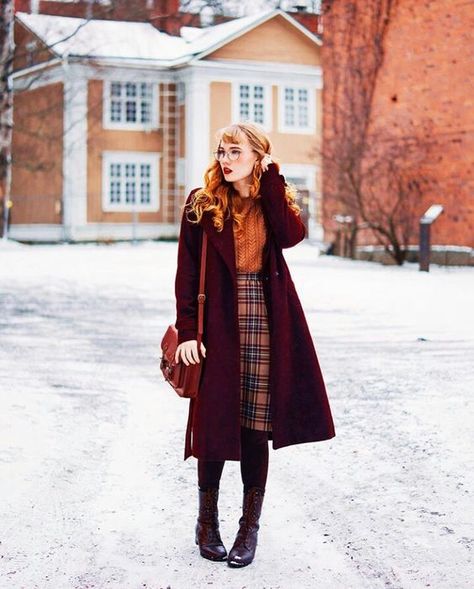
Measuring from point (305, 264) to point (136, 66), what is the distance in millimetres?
18149

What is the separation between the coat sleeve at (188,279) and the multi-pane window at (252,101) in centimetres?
3628

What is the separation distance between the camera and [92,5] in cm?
2203

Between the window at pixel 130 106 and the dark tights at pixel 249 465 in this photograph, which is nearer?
the dark tights at pixel 249 465

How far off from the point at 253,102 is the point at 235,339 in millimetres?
37106

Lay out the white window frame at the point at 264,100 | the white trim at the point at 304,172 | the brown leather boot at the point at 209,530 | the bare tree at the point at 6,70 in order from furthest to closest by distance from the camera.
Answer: the white trim at the point at 304,172
the white window frame at the point at 264,100
the bare tree at the point at 6,70
the brown leather boot at the point at 209,530

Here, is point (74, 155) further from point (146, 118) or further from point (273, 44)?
point (273, 44)

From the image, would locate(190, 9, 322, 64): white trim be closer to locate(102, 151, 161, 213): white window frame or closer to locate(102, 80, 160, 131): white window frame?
locate(102, 80, 160, 131): white window frame

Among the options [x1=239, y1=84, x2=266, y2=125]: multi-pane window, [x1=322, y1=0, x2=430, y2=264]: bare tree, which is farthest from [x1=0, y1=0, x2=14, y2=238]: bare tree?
[x1=239, y1=84, x2=266, y2=125]: multi-pane window

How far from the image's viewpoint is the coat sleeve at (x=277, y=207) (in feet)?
15.8

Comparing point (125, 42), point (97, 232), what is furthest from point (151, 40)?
point (97, 232)

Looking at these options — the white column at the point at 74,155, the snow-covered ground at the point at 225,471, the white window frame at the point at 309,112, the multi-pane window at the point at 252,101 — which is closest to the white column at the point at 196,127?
the multi-pane window at the point at 252,101

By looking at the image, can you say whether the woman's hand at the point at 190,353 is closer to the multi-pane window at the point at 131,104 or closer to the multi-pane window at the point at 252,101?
the multi-pane window at the point at 131,104

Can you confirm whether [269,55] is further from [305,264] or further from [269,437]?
[269,437]

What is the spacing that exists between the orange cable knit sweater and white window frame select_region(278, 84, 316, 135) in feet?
121
